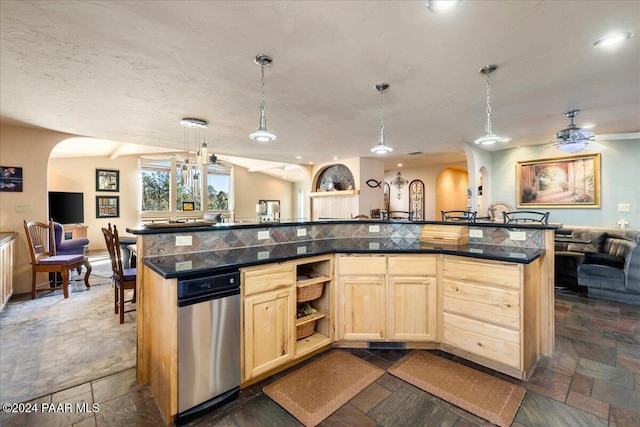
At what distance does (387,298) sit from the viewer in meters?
2.38

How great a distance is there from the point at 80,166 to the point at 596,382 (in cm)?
1009

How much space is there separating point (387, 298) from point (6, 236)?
5.02m

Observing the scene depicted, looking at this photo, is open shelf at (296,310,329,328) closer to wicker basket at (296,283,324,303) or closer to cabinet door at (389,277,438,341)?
wicker basket at (296,283,324,303)

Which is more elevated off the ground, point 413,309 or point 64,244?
point 64,244

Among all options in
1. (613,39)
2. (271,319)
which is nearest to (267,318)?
(271,319)

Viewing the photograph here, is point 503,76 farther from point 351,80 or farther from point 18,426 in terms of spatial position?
point 18,426

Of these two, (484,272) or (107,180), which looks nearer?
(484,272)

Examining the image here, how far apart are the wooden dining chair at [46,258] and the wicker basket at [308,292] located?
3705 millimetres

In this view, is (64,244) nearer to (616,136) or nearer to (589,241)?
(589,241)

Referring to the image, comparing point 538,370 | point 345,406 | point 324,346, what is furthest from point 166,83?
point 538,370

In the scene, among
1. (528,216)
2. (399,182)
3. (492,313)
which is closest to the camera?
(492,313)

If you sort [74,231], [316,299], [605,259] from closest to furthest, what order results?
[316,299] → [605,259] → [74,231]

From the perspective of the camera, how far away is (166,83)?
8.66ft

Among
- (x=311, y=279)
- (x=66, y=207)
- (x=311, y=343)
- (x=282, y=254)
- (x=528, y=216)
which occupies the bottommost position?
(x=311, y=343)
